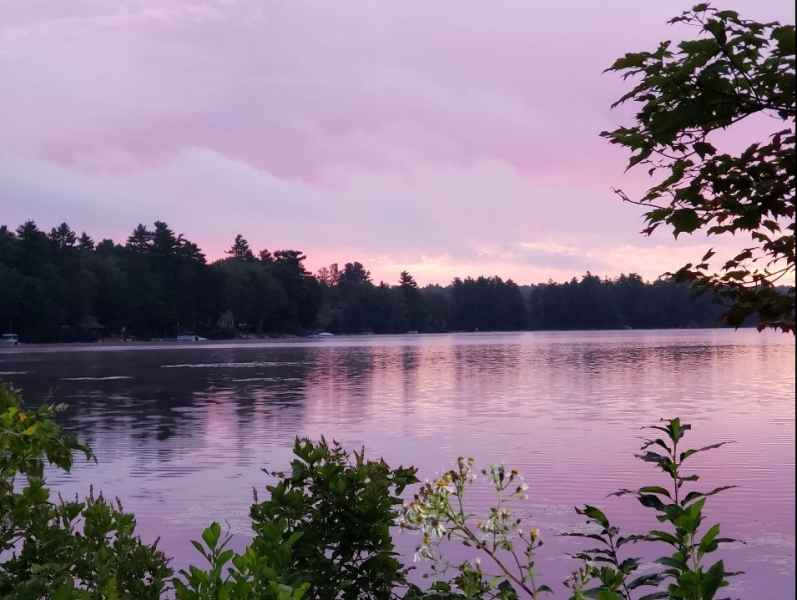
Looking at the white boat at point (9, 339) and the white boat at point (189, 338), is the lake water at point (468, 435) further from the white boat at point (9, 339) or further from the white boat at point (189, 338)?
the white boat at point (189, 338)

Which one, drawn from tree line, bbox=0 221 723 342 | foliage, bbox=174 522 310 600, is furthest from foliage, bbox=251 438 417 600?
tree line, bbox=0 221 723 342

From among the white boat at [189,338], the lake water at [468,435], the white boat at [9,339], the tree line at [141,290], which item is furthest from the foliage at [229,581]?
the white boat at [189,338]

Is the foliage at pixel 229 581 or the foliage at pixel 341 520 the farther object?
the foliage at pixel 341 520

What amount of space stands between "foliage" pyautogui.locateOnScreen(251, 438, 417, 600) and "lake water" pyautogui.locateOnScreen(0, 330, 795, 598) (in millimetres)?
2110

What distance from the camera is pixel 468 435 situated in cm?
2008

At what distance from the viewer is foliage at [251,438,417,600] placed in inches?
195

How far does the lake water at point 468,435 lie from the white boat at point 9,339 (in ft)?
289

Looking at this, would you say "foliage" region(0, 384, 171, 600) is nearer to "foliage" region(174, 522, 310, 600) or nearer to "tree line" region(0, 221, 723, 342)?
"foliage" region(174, 522, 310, 600)

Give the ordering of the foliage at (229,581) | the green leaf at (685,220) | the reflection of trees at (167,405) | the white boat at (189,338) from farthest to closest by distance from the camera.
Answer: the white boat at (189,338), the reflection of trees at (167,405), the green leaf at (685,220), the foliage at (229,581)

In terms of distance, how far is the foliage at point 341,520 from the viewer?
4941 millimetres

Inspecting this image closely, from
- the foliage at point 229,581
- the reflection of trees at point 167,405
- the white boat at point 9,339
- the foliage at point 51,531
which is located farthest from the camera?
the white boat at point 9,339

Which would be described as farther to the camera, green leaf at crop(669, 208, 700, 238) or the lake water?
the lake water

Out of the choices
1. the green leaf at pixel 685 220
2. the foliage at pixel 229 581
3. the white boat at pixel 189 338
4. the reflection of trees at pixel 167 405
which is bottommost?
the reflection of trees at pixel 167 405

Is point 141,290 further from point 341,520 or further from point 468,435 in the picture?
point 341,520
